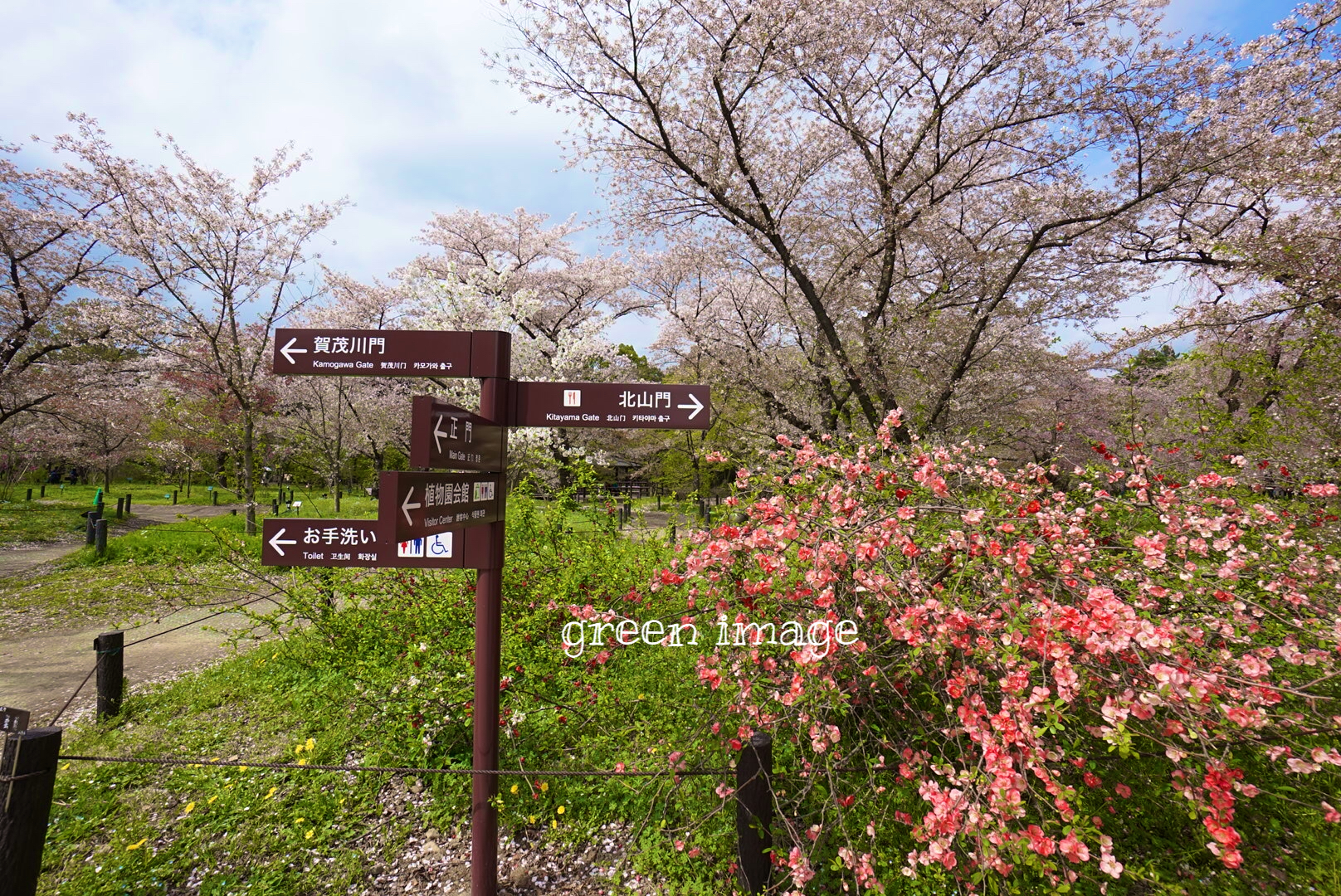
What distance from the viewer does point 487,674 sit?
2680 millimetres

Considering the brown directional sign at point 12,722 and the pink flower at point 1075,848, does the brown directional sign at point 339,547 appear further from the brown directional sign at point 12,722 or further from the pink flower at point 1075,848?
the pink flower at point 1075,848

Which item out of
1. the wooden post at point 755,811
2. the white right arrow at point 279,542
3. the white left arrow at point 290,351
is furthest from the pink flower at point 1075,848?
the white left arrow at point 290,351

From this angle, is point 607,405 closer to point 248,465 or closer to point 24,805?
point 24,805

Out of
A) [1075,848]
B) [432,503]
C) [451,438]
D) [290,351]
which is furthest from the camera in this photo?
[290,351]

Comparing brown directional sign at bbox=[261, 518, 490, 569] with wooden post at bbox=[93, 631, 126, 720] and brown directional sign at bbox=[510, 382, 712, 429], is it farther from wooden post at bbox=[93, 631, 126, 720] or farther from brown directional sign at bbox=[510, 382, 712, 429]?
wooden post at bbox=[93, 631, 126, 720]

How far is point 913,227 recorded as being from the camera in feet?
27.9

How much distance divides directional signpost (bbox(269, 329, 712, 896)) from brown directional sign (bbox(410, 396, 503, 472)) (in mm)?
11

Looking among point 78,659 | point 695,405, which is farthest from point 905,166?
point 78,659

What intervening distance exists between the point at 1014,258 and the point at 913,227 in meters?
1.59

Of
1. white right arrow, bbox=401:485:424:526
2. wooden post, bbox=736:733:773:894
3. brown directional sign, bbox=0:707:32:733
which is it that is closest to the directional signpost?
white right arrow, bbox=401:485:424:526

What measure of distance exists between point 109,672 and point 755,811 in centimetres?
524

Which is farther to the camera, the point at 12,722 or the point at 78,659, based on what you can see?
the point at 78,659

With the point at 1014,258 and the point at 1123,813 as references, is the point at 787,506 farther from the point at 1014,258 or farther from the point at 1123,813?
the point at 1014,258

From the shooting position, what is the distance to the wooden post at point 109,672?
4.32 metres
